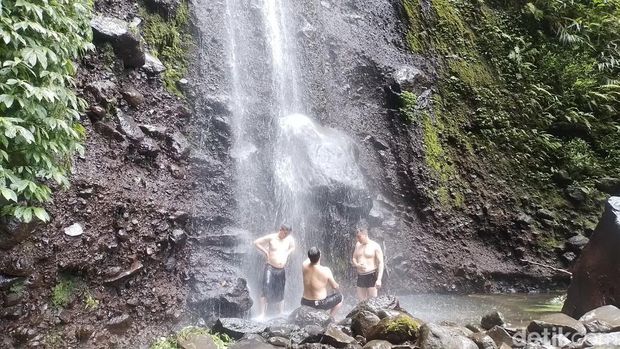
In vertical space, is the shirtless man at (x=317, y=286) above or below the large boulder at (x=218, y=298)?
above

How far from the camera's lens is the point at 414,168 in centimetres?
1142

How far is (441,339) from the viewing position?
4961 mm

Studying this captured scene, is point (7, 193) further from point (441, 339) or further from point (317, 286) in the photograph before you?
point (317, 286)

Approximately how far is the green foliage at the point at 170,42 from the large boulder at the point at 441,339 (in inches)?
245

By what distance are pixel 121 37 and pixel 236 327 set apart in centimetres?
479

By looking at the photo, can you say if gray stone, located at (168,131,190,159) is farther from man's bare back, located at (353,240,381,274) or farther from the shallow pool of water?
the shallow pool of water

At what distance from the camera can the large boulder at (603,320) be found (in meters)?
5.23

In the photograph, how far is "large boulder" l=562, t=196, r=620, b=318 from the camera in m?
6.32

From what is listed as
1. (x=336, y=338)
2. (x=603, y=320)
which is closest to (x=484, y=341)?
(x=603, y=320)

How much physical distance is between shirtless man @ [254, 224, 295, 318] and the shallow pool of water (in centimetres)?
232

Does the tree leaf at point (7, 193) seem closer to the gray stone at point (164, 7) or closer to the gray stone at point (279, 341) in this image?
the gray stone at point (279, 341)

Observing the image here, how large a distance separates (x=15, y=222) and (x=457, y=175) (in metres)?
9.31

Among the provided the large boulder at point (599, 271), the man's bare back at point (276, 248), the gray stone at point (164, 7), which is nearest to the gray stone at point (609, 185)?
the large boulder at point (599, 271)

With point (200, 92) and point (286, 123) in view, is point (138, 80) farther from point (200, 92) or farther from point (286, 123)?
point (286, 123)
